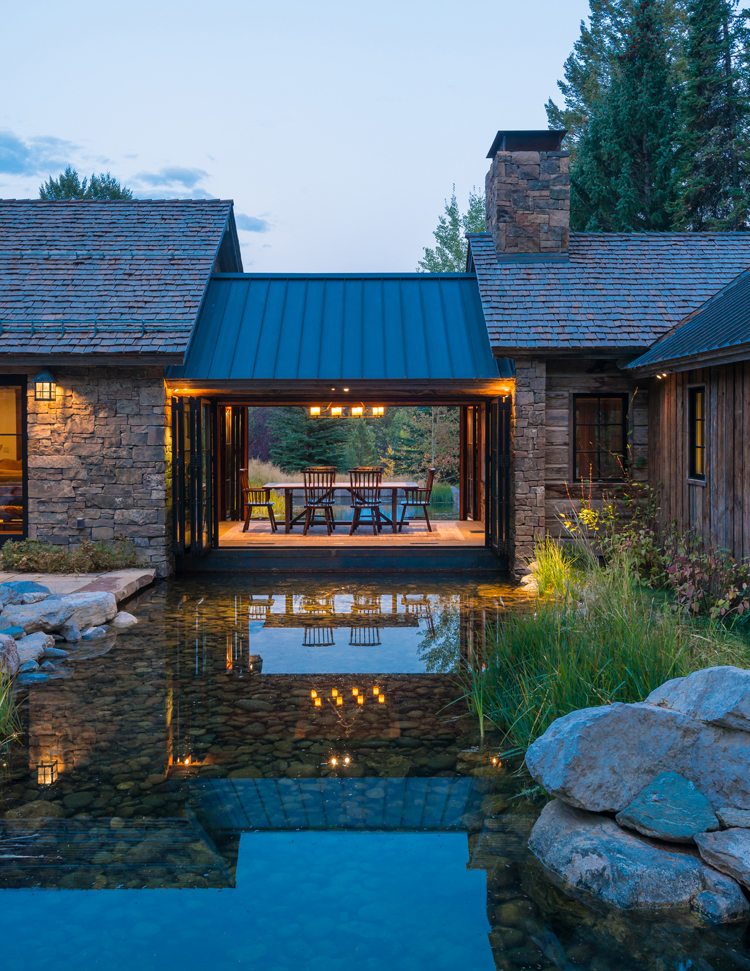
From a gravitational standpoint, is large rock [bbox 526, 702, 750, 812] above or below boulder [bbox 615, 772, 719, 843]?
above

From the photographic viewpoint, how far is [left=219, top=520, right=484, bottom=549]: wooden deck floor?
1098 centimetres

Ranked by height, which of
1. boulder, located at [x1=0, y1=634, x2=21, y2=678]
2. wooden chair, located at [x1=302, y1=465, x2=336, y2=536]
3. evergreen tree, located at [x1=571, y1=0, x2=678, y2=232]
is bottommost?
boulder, located at [x1=0, y1=634, x2=21, y2=678]

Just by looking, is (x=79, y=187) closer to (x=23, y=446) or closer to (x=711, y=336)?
(x=23, y=446)

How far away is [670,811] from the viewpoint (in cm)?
342

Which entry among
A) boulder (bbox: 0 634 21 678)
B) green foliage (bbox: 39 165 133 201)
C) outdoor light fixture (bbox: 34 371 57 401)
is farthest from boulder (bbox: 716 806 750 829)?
green foliage (bbox: 39 165 133 201)

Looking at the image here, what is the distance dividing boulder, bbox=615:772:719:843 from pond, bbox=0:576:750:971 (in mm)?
422

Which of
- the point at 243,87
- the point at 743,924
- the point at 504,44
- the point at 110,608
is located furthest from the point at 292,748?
the point at 243,87

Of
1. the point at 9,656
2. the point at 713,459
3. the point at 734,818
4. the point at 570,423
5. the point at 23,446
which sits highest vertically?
the point at 570,423

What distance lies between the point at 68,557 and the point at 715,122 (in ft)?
62.1

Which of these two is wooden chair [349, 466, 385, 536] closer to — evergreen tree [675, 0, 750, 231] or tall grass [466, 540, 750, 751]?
tall grass [466, 540, 750, 751]

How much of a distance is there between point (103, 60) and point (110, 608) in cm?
1067

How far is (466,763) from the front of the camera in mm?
4305

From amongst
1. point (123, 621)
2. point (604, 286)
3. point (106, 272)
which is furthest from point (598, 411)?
point (106, 272)

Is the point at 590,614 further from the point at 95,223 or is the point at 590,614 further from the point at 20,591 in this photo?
the point at 95,223
